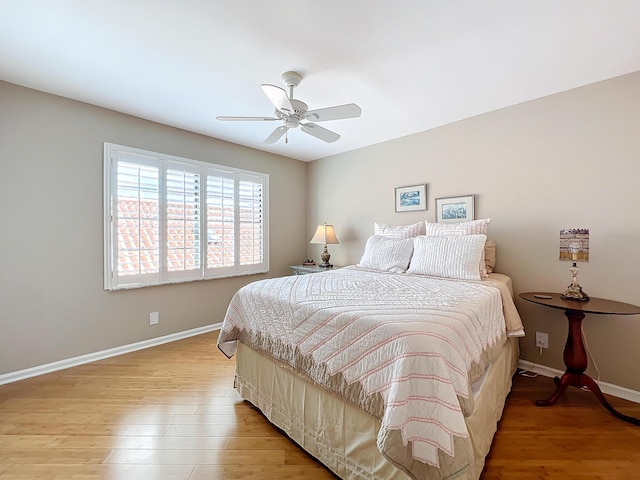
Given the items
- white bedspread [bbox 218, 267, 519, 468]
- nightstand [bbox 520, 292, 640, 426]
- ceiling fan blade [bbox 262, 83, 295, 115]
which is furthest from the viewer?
nightstand [bbox 520, 292, 640, 426]

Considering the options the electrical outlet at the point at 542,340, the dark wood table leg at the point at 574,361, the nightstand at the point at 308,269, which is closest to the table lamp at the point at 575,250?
the dark wood table leg at the point at 574,361

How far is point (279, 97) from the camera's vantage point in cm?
196

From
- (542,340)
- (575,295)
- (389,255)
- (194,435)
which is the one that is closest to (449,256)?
(389,255)

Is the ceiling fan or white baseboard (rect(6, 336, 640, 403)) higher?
the ceiling fan

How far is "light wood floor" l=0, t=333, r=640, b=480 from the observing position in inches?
59.1

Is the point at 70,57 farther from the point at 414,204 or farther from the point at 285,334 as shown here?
the point at 414,204

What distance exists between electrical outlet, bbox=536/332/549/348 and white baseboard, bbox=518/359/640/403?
19 centimetres

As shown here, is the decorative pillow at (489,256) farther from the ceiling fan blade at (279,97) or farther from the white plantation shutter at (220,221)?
the white plantation shutter at (220,221)

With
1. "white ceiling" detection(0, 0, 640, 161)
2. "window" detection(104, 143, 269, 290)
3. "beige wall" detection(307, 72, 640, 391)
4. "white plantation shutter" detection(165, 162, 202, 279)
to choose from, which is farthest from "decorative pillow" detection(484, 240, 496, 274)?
"white plantation shutter" detection(165, 162, 202, 279)

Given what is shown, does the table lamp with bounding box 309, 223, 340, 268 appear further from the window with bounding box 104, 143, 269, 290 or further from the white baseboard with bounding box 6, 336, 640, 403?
the white baseboard with bounding box 6, 336, 640, 403

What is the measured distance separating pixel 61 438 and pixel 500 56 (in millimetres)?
3756

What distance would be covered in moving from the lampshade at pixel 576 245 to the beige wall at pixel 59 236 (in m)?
3.83

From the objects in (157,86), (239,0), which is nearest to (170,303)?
(157,86)

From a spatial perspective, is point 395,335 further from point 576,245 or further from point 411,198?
point 411,198
